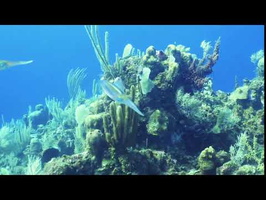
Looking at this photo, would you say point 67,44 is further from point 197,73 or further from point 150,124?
point 150,124

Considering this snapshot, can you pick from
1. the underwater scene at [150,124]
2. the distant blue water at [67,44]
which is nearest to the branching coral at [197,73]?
the underwater scene at [150,124]

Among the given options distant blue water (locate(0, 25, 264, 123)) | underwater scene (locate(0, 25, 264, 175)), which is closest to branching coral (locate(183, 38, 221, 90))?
underwater scene (locate(0, 25, 264, 175))

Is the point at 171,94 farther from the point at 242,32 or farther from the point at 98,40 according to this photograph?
the point at 242,32

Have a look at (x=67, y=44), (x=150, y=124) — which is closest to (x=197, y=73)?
(x=150, y=124)

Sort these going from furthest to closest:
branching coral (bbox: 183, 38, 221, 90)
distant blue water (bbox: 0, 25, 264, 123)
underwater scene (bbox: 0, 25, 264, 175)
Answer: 1. distant blue water (bbox: 0, 25, 264, 123)
2. branching coral (bbox: 183, 38, 221, 90)
3. underwater scene (bbox: 0, 25, 264, 175)

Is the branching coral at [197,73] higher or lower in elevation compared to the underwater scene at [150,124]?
higher

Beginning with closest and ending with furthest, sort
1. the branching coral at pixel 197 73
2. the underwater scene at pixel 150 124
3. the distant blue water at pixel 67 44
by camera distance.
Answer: the underwater scene at pixel 150 124 → the branching coral at pixel 197 73 → the distant blue water at pixel 67 44

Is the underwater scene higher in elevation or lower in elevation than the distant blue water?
lower

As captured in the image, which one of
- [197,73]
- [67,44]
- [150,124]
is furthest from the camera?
[67,44]

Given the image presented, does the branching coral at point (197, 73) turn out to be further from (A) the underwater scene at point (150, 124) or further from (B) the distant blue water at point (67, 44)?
(B) the distant blue water at point (67, 44)

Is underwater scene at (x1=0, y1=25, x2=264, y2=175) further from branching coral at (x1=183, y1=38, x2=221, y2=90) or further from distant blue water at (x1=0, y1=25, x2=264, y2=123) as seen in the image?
distant blue water at (x1=0, y1=25, x2=264, y2=123)

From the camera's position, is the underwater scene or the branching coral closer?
the underwater scene

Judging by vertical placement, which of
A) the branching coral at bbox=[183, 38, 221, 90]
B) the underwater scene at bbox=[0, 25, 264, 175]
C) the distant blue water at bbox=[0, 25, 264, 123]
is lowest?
the underwater scene at bbox=[0, 25, 264, 175]
